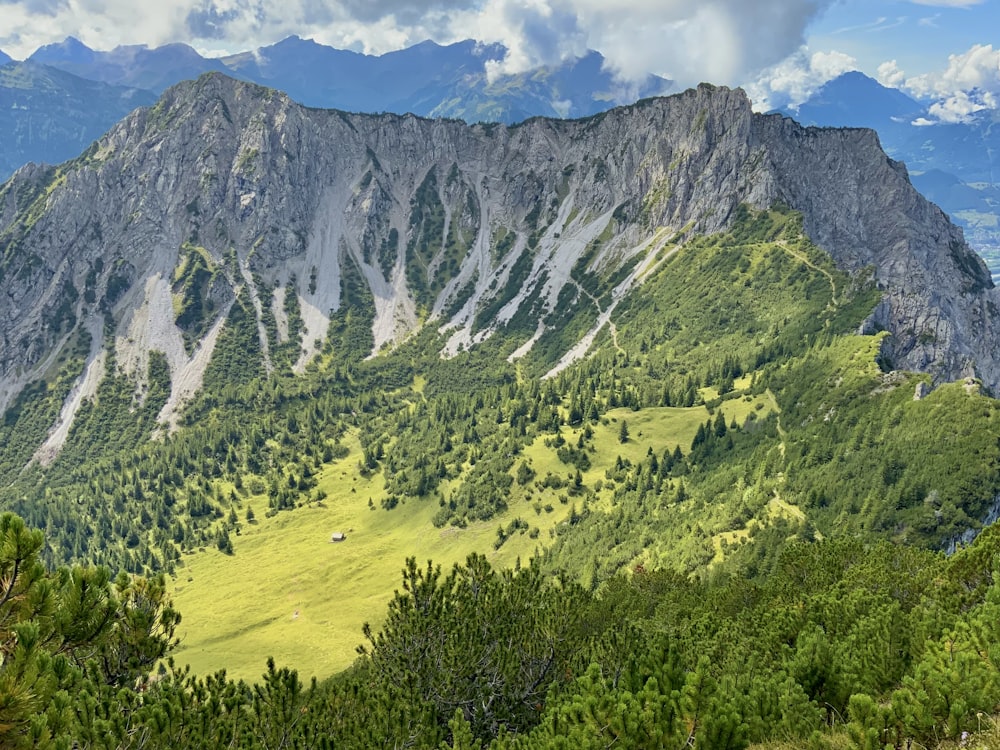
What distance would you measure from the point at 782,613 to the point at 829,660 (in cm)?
1159

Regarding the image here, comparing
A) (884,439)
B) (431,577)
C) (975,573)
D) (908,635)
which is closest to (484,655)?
(431,577)

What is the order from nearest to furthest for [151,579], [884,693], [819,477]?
[151,579] → [884,693] → [819,477]

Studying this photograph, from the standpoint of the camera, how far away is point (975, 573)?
46312mm

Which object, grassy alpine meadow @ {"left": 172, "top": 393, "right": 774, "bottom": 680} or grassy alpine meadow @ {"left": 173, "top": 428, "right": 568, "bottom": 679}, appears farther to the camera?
grassy alpine meadow @ {"left": 172, "top": 393, "right": 774, "bottom": 680}

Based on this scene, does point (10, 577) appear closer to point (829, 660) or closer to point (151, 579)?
point (151, 579)

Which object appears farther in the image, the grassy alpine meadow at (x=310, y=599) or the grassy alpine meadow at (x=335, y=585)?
the grassy alpine meadow at (x=335, y=585)

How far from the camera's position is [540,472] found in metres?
198

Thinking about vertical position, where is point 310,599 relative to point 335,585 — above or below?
below

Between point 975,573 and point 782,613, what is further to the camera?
point 782,613

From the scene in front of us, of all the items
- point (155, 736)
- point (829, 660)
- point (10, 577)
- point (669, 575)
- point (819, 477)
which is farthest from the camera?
point (819, 477)

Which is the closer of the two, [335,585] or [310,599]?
[310,599]

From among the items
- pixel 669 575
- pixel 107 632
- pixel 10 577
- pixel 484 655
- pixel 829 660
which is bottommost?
pixel 669 575

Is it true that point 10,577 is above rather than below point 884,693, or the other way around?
above

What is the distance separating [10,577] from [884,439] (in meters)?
150
